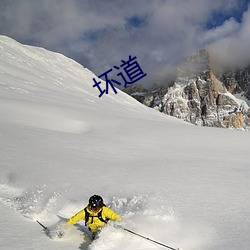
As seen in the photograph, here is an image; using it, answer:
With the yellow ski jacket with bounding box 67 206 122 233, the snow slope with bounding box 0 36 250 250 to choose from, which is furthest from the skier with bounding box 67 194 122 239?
the snow slope with bounding box 0 36 250 250

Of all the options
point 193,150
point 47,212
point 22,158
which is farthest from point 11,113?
point 47,212

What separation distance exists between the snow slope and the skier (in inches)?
9.1

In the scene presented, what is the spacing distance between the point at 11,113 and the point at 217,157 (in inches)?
441

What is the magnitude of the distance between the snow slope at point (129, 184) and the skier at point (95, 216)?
0.76 ft

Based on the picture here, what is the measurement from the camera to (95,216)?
19.1 feet

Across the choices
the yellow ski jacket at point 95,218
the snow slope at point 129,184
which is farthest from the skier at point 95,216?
the snow slope at point 129,184

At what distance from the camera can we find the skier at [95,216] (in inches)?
225

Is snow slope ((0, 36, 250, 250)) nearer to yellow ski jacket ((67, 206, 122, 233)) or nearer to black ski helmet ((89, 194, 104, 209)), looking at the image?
yellow ski jacket ((67, 206, 122, 233))

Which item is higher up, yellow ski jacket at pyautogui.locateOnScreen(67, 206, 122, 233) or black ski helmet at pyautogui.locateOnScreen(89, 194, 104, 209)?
black ski helmet at pyautogui.locateOnScreen(89, 194, 104, 209)

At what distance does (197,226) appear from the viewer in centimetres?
568

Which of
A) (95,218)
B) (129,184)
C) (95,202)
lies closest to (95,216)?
(95,218)

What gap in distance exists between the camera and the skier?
18.8 ft

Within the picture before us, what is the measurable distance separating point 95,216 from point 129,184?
2303 millimetres

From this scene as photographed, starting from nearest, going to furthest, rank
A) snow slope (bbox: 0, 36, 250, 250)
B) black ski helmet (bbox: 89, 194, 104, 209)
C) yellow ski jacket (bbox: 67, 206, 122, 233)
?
1. snow slope (bbox: 0, 36, 250, 250)
2. black ski helmet (bbox: 89, 194, 104, 209)
3. yellow ski jacket (bbox: 67, 206, 122, 233)
